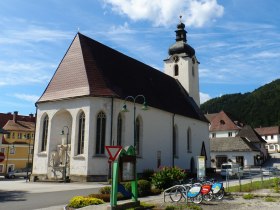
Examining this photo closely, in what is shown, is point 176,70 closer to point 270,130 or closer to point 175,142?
point 175,142

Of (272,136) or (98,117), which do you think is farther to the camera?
(272,136)

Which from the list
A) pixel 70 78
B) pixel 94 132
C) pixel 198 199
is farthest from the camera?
pixel 70 78

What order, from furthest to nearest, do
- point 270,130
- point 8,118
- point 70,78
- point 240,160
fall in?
point 270,130 < point 8,118 < point 240,160 < point 70,78

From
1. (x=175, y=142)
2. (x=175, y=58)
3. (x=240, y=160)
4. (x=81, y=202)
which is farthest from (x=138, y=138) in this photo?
(x=240, y=160)

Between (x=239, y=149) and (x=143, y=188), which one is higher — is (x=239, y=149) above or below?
above

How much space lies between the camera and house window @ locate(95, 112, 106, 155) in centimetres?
2540

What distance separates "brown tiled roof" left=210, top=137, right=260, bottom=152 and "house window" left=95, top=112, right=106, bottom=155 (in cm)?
3255

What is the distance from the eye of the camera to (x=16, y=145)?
53.6 m

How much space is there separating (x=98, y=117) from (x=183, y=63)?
21853 mm

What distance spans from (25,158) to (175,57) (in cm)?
3156

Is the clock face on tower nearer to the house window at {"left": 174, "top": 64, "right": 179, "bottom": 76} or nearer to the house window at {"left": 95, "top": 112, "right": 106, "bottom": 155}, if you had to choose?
the house window at {"left": 174, "top": 64, "right": 179, "bottom": 76}

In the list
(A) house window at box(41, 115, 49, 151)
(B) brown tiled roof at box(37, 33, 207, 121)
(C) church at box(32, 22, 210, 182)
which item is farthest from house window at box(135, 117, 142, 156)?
(A) house window at box(41, 115, 49, 151)

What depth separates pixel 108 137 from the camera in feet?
83.3

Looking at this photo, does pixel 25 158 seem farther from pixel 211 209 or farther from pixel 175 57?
pixel 211 209
